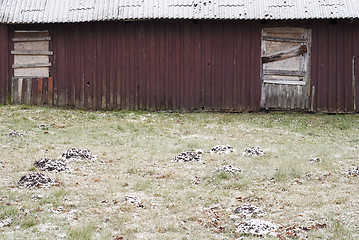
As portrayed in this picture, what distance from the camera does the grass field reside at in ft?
17.6

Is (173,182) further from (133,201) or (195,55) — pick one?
(195,55)

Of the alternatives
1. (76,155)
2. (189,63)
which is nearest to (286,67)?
(189,63)

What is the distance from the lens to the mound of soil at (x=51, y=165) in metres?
7.78

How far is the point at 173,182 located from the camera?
7.30 meters

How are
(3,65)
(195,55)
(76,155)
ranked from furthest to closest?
(3,65) < (195,55) < (76,155)

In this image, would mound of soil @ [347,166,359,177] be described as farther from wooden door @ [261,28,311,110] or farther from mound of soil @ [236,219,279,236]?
wooden door @ [261,28,311,110]

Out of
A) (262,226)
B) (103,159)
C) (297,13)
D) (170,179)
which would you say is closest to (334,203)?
(262,226)

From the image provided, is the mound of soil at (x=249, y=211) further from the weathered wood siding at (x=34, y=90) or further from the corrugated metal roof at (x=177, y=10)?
the weathered wood siding at (x=34, y=90)

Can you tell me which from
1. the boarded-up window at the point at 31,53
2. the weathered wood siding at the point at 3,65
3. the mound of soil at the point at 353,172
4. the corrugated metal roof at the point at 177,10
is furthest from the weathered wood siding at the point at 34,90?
the mound of soil at the point at 353,172

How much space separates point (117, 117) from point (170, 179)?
277 inches

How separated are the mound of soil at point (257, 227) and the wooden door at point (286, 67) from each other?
10.7 meters

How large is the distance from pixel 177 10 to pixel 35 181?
963 centimetres

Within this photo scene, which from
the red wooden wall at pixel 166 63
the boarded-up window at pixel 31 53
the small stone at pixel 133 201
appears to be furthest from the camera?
the boarded-up window at pixel 31 53

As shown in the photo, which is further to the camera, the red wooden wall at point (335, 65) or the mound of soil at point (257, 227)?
the red wooden wall at point (335, 65)
